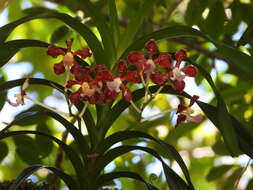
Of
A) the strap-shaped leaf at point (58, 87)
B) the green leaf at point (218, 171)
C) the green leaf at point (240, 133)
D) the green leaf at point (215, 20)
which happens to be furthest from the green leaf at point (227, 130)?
the green leaf at point (218, 171)

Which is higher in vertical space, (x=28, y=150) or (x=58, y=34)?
(x=58, y=34)

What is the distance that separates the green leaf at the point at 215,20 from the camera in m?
1.18

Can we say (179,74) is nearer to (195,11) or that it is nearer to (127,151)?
(127,151)

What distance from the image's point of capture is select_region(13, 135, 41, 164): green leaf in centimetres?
111

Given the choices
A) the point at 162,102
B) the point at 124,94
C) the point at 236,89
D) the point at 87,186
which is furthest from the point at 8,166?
the point at 124,94

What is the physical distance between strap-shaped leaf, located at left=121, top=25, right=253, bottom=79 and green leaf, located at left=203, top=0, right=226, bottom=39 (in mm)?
455

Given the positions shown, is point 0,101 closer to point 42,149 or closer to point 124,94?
point 42,149

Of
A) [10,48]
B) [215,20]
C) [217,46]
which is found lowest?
[217,46]

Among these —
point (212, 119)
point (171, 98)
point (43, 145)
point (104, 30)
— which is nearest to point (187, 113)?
point (212, 119)

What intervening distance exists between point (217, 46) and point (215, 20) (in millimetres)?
536

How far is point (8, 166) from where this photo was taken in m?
1.94

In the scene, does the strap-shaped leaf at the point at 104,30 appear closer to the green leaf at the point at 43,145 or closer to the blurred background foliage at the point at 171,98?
the blurred background foliage at the point at 171,98

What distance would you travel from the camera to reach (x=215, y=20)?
3.89ft

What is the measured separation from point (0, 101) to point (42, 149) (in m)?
0.23
